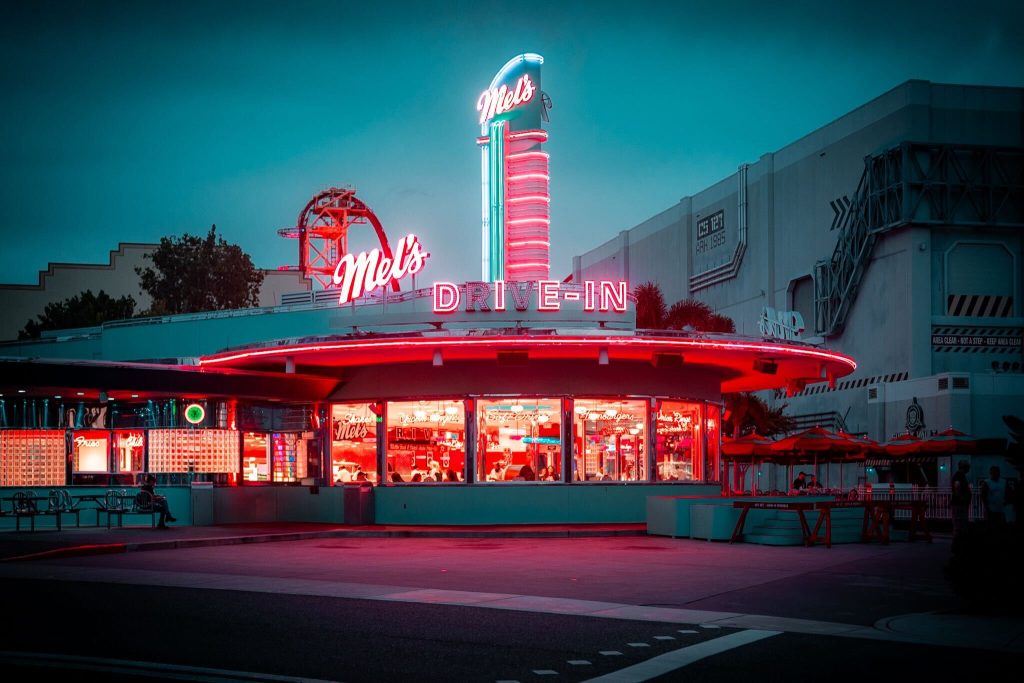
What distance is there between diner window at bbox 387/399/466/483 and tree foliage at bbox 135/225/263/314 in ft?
123

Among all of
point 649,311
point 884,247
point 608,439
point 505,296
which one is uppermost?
point 884,247

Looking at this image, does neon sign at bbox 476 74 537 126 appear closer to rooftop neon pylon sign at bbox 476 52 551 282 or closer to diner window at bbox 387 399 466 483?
rooftop neon pylon sign at bbox 476 52 551 282

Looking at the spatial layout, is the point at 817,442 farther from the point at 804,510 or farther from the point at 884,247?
the point at 884,247

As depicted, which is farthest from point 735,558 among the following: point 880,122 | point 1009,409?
point 880,122

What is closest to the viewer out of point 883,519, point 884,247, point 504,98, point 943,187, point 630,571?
point 630,571

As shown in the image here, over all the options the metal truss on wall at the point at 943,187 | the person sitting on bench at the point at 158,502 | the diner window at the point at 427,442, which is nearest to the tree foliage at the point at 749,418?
the metal truss on wall at the point at 943,187

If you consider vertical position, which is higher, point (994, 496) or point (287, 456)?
point (287, 456)

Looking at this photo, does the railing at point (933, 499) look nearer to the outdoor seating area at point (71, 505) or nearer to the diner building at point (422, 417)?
the diner building at point (422, 417)

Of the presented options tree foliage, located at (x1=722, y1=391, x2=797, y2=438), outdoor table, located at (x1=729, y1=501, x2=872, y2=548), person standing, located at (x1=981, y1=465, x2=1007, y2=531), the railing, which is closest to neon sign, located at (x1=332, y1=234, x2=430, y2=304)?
outdoor table, located at (x1=729, y1=501, x2=872, y2=548)

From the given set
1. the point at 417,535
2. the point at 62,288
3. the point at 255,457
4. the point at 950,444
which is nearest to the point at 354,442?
the point at 255,457

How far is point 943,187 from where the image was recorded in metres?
53.1

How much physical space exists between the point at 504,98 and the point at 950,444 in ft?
55.7

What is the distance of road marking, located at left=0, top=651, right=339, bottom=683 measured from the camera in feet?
30.3

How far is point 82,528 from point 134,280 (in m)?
40.2
